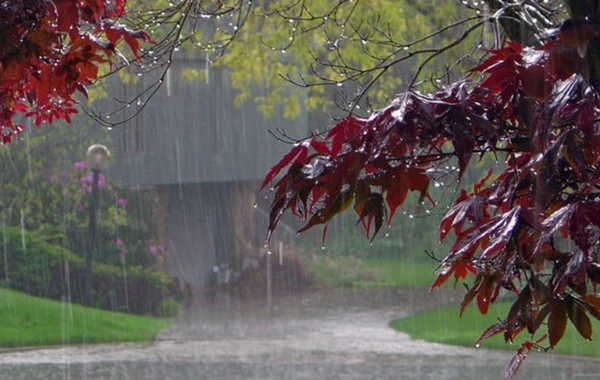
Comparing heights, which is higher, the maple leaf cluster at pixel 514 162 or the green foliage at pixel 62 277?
the maple leaf cluster at pixel 514 162

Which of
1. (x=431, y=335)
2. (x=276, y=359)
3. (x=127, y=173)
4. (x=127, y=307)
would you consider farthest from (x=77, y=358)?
(x=127, y=173)

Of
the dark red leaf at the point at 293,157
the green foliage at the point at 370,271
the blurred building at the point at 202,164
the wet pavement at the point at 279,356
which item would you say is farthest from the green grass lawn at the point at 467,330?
the dark red leaf at the point at 293,157

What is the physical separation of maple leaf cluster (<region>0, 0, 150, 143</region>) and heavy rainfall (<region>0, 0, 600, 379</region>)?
1.61 meters

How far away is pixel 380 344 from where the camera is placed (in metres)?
12.8

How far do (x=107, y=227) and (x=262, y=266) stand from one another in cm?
451

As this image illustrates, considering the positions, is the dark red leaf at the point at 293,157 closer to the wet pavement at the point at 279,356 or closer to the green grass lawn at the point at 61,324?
the wet pavement at the point at 279,356

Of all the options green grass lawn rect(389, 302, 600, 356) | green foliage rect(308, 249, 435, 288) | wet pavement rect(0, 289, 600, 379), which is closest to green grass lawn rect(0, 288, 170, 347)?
wet pavement rect(0, 289, 600, 379)

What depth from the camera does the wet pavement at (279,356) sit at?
392 inches

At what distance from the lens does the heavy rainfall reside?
416 inches

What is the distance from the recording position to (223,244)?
1988cm

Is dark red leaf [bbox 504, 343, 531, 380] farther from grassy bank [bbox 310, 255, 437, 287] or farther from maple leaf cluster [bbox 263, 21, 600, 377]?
grassy bank [bbox 310, 255, 437, 287]

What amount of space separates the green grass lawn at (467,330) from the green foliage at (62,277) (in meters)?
4.29

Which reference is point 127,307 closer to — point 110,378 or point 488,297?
point 110,378

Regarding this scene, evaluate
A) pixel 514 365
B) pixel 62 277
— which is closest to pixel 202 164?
pixel 62 277
